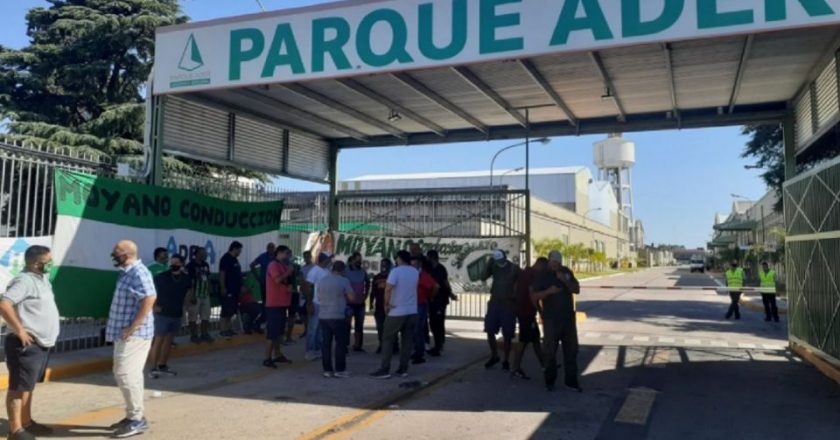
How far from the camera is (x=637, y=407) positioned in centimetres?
747

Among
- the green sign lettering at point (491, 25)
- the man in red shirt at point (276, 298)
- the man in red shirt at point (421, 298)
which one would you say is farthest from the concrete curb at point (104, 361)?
the green sign lettering at point (491, 25)

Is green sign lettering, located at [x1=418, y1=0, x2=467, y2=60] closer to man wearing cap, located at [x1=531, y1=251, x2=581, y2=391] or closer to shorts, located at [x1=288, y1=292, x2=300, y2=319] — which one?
man wearing cap, located at [x1=531, y1=251, x2=581, y2=391]

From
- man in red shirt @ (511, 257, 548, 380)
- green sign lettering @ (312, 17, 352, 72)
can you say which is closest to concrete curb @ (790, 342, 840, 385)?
man in red shirt @ (511, 257, 548, 380)

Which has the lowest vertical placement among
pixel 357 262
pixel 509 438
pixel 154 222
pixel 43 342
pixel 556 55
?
pixel 509 438

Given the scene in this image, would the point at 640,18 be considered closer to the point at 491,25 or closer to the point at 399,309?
the point at 491,25

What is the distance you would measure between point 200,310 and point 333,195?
5.43 m

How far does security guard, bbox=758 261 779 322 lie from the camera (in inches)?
719

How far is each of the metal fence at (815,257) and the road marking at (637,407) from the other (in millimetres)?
2998

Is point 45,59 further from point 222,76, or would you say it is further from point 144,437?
point 144,437

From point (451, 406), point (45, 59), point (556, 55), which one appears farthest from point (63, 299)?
point (45, 59)

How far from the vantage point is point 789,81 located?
10.6 metres

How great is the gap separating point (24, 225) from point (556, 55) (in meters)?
7.95

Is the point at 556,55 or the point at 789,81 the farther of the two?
the point at 789,81

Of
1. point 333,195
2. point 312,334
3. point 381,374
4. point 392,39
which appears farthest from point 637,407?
point 333,195
